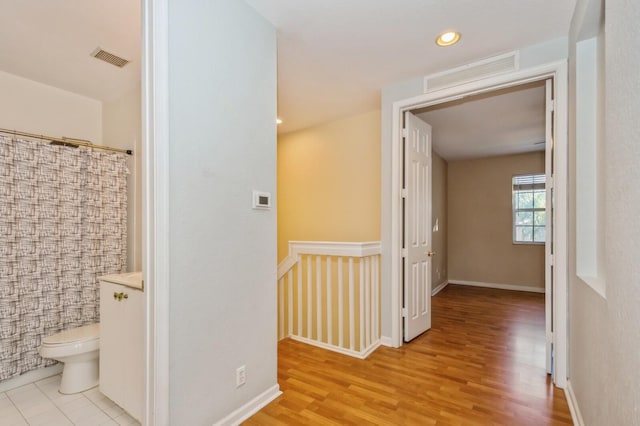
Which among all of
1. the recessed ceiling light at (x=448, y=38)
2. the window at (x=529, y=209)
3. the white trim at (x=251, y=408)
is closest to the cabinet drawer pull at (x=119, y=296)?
the white trim at (x=251, y=408)

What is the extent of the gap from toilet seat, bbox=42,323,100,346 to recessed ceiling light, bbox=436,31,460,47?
133 inches

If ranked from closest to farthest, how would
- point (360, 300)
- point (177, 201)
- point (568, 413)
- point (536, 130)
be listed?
point (177, 201)
point (568, 413)
point (360, 300)
point (536, 130)

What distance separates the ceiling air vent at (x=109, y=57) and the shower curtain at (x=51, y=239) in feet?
2.65

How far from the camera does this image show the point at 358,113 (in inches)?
148

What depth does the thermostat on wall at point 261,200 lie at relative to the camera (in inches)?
73.8

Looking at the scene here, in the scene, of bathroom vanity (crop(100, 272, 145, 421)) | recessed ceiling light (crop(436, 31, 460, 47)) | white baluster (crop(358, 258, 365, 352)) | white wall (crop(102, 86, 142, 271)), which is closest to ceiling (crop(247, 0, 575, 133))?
recessed ceiling light (crop(436, 31, 460, 47))

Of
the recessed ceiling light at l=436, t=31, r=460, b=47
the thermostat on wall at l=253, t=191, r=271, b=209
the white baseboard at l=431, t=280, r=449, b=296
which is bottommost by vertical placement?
the white baseboard at l=431, t=280, r=449, b=296

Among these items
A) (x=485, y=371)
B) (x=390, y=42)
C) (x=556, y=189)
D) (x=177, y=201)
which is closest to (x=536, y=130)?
(x=556, y=189)

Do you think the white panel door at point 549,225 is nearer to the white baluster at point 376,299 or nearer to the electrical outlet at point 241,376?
the white baluster at point 376,299

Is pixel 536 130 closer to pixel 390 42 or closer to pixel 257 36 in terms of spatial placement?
pixel 390 42

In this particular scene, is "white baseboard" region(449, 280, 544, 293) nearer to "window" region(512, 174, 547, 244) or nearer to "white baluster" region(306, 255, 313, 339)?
"window" region(512, 174, 547, 244)

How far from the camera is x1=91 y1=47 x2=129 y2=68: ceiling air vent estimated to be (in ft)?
7.48

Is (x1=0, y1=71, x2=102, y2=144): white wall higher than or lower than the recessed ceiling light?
lower

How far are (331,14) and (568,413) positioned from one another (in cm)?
299
